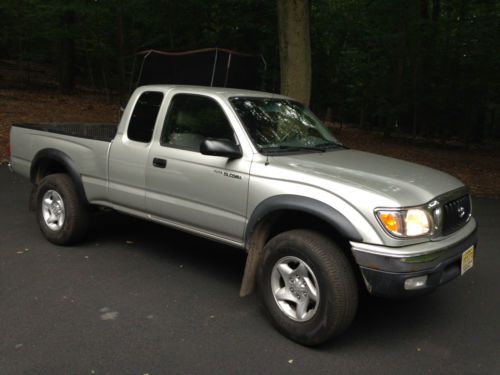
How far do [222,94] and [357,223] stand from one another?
6.09 ft

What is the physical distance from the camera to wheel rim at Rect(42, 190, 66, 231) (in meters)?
5.75

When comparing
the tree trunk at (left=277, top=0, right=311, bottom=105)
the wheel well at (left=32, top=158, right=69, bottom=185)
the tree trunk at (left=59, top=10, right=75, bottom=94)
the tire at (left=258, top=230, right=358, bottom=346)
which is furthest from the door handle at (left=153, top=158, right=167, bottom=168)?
the tree trunk at (left=59, top=10, right=75, bottom=94)

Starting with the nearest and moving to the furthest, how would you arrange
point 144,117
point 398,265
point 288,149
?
point 398,265, point 288,149, point 144,117

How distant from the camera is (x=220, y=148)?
13.5 feet

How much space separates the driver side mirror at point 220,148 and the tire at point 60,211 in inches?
82.6

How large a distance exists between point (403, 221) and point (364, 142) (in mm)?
13858

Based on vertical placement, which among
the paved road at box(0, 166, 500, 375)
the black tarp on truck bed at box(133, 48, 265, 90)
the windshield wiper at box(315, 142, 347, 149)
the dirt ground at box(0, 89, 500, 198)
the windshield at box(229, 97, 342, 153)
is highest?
the black tarp on truck bed at box(133, 48, 265, 90)

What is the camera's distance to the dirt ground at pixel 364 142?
11859mm

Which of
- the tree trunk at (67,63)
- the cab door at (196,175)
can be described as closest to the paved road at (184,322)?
the cab door at (196,175)

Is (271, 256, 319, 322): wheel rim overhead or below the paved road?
overhead

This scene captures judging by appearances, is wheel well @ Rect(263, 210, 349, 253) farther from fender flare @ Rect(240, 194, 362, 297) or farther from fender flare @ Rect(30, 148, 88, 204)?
fender flare @ Rect(30, 148, 88, 204)

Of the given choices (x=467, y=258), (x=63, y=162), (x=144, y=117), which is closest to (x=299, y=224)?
(x=467, y=258)

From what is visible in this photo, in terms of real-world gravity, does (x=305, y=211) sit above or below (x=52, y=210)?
above

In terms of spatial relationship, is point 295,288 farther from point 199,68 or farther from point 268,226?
point 199,68
